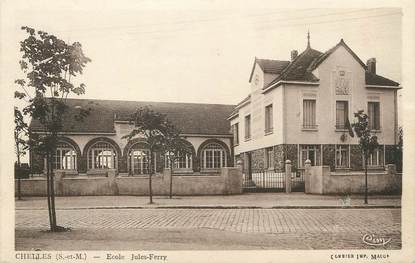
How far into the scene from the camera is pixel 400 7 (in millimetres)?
9062

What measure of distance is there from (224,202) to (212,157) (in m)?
7.85

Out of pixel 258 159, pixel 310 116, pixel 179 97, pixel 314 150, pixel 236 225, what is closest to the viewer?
pixel 236 225

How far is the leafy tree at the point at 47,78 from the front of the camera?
901cm

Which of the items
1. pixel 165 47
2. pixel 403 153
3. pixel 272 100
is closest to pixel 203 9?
pixel 165 47

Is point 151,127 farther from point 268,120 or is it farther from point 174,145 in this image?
point 268,120

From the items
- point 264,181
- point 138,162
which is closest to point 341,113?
point 264,181

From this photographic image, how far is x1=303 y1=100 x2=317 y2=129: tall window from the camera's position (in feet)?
54.2

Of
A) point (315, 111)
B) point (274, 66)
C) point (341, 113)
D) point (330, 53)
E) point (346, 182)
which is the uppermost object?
point (274, 66)

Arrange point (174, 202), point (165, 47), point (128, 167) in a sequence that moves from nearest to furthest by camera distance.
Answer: point (165, 47), point (174, 202), point (128, 167)

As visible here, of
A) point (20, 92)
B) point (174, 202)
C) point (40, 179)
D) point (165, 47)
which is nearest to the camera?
point (20, 92)

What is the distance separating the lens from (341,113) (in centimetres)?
1556

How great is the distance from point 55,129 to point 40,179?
844 centimetres

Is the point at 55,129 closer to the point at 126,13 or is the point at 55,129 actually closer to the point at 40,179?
the point at 126,13

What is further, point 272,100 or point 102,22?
point 272,100
